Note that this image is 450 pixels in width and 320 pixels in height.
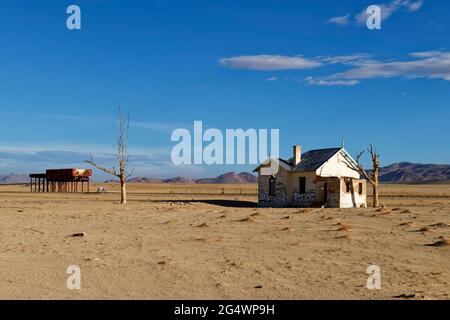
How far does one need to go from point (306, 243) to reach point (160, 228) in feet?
23.5

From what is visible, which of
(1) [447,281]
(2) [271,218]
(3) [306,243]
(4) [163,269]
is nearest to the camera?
(1) [447,281]

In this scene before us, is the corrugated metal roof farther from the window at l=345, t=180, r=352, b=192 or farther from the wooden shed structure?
the wooden shed structure

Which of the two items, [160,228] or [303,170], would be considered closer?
[160,228]

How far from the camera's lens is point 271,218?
87.8 ft

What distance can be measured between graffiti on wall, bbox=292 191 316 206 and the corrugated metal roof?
1.73 m

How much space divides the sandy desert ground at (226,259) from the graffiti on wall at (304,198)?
48.2ft

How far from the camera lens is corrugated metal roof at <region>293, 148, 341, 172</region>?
3934 centimetres

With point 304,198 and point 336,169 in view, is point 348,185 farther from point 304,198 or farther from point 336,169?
point 304,198

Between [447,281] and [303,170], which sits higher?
[303,170]

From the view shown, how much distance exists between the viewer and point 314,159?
40781mm
